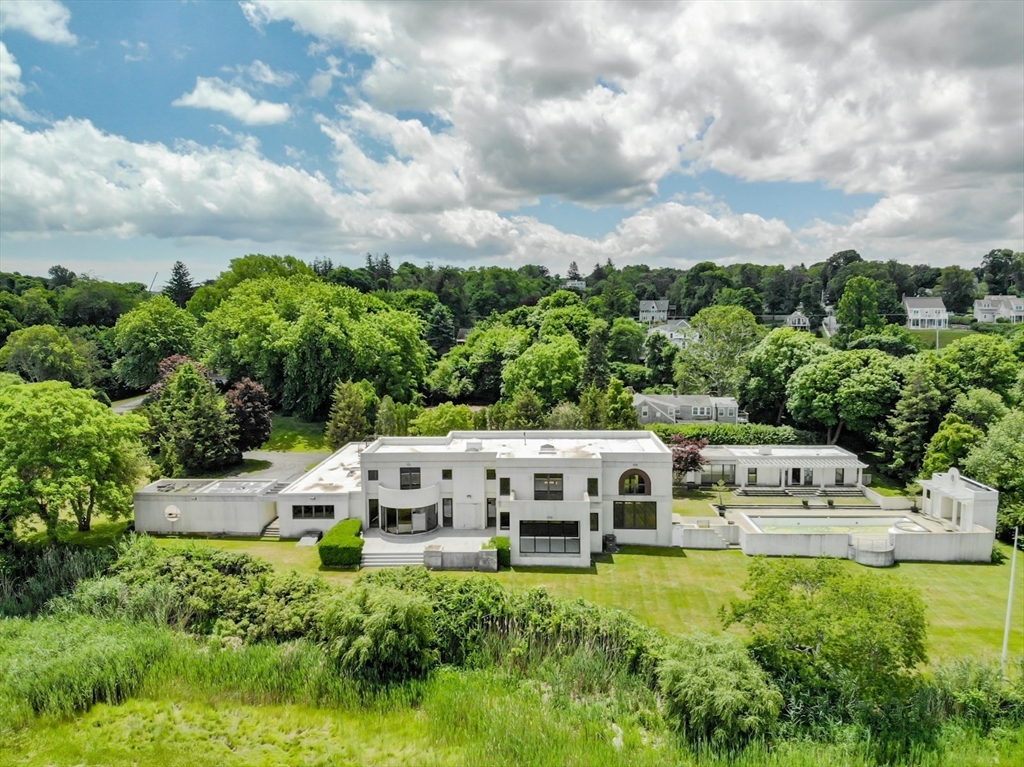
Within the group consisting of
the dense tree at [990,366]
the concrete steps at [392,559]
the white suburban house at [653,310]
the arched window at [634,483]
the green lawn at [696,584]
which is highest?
the white suburban house at [653,310]

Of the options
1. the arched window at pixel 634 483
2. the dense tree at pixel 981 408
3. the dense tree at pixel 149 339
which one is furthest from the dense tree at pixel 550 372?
the dense tree at pixel 149 339

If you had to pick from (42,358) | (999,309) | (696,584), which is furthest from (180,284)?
(999,309)

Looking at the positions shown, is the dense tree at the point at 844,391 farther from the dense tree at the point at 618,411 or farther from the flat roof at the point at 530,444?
the flat roof at the point at 530,444

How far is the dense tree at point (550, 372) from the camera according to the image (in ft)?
161

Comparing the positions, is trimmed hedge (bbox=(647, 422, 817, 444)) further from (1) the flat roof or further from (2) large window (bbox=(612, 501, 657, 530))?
(2) large window (bbox=(612, 501, 657, 530))

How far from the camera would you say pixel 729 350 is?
178 ft

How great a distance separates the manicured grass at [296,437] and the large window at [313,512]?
1401 centimetres

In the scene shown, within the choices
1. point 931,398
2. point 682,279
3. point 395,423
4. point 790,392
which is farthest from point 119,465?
point 682,279

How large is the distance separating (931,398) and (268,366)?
44.9 metres

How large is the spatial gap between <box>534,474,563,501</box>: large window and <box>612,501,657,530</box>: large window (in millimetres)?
2803

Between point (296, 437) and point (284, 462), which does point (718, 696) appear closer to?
point (284, 462)

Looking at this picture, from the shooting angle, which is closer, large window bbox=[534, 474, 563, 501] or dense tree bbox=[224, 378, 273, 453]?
large window bbox=[534, 474, 563, 501]

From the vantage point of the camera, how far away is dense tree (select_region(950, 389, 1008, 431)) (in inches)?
1427

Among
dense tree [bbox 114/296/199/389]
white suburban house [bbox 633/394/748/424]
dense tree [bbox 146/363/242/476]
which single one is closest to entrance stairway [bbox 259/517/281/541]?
dense tree [bbox 146/363/242/476]
